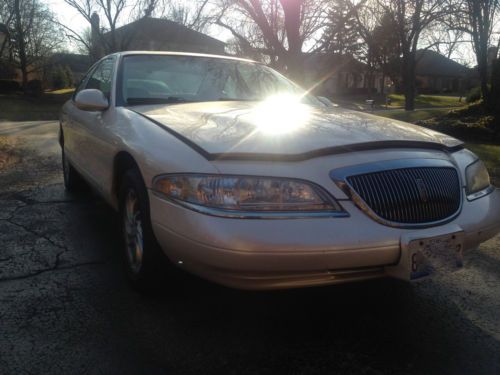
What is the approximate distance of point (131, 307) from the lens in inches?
117

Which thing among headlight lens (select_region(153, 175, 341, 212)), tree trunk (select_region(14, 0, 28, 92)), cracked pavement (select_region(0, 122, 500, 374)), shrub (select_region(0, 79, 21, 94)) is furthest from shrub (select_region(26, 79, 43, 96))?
headlight lens (select_region(153, 175, 341, 212))

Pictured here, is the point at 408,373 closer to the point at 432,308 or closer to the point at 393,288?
the point at 432,308

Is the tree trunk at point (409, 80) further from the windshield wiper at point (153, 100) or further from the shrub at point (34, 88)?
the windshield wiper at point (153, 100)

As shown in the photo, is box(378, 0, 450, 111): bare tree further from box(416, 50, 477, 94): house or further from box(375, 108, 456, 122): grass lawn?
box(416, 50, 477, 94): house

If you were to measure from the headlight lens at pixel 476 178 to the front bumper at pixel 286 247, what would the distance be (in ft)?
1.58

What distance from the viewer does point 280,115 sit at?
133 inches

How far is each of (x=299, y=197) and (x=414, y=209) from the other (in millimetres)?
611

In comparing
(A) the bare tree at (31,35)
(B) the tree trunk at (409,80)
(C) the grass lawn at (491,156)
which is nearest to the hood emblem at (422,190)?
(C) the grass lawn at (491,156)

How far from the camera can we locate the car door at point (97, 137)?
3.68 meters

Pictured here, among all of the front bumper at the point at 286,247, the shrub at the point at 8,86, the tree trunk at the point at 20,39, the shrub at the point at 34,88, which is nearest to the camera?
the front bumper at the point at 286,247

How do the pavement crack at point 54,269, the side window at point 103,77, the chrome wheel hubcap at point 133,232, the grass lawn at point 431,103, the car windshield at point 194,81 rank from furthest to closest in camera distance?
the grass lawn at point 431,103, the side window at point 103,77, the car windshield at point 194,81, the pavement crack at point 54,269, the chrome wheel hubcap at point 133,232

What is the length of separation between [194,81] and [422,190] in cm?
232

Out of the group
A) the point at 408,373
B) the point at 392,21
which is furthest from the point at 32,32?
the point at 408,373

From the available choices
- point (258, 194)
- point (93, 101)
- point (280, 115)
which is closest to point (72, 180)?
point (93, 101)
